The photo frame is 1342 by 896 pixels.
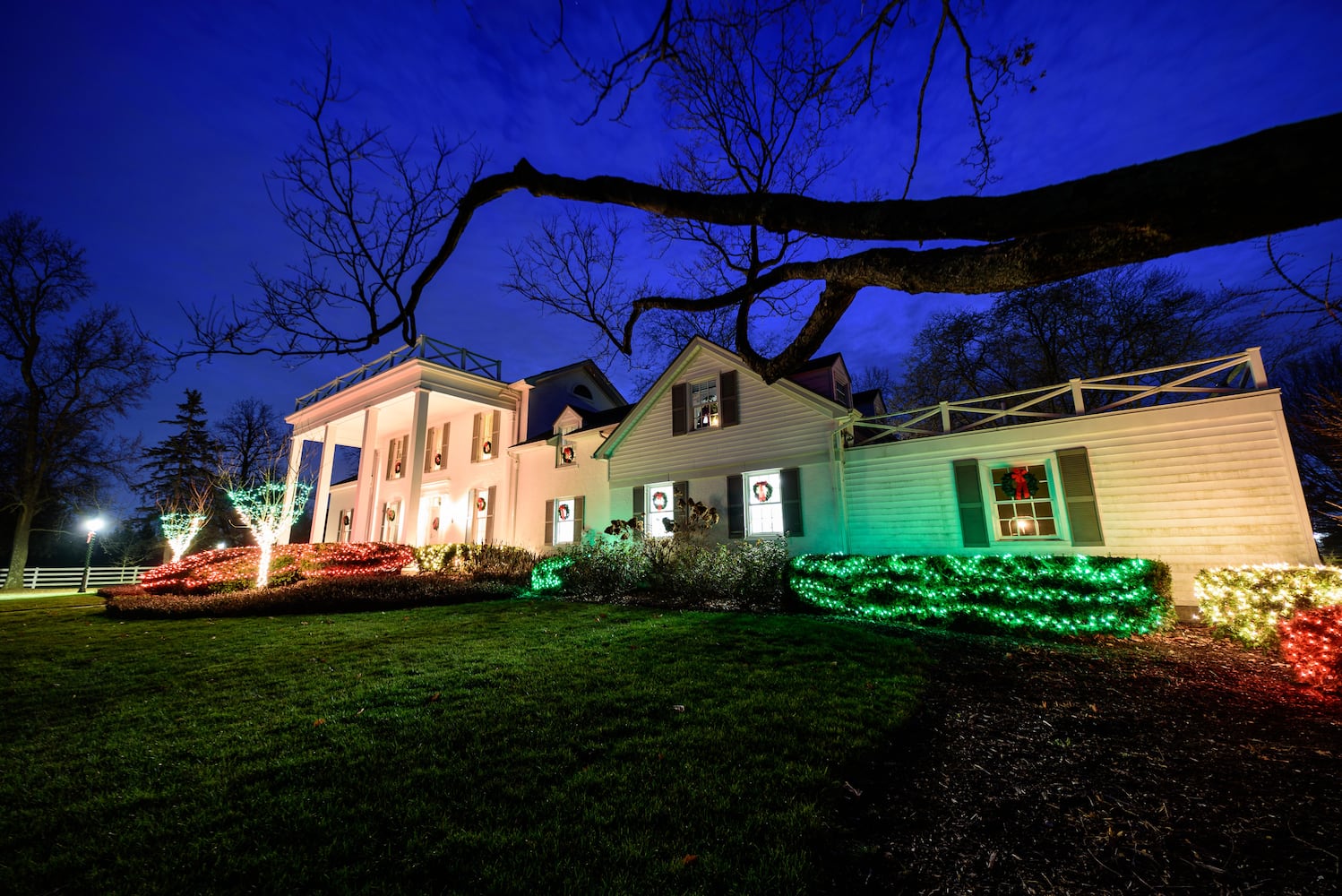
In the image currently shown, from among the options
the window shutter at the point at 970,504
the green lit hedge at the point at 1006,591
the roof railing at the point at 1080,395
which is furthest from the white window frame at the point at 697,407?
the window shutter at the point at 970,504

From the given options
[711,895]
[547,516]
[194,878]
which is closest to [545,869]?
[711,895]

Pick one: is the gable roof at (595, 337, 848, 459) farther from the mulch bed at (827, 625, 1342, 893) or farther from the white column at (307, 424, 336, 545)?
the white column at (307, 424, 336, 545)

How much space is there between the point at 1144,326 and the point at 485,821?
23010 mm

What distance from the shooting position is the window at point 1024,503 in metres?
9.46

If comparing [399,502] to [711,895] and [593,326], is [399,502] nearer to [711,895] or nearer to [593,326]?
[593,326]

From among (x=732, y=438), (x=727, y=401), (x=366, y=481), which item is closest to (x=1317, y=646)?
(x=732, y=438)

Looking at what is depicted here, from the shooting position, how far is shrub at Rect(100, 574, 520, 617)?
992cm

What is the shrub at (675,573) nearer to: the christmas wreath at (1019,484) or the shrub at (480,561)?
the shrub at (480,561)

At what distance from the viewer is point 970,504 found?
32.4 feet

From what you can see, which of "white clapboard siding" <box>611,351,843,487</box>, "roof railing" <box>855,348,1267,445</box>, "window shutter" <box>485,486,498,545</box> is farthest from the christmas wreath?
"window shutter" <box>485,486,498,545</box>

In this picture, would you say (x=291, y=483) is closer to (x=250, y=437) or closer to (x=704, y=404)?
(x=250, y=437)

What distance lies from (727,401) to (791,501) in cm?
330

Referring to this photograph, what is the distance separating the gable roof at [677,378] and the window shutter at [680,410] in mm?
399

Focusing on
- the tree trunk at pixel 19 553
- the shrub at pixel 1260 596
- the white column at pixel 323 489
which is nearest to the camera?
the shrub at pixel 1260 596
